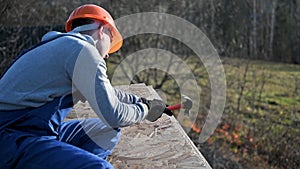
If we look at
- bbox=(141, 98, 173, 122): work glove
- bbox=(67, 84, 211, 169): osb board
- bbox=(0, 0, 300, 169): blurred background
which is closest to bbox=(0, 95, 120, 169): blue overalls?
bbox=(67, 84, 211, 169): osb board

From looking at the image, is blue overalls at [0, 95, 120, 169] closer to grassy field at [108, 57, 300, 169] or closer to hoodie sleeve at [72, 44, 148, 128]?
hoodie sleeve at [72, 44, 148, 128]

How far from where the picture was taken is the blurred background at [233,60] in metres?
5.14

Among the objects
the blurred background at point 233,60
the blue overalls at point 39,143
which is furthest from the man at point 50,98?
the blurred background at point 233,60

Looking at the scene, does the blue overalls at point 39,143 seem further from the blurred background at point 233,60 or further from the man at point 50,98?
the blurred background at point 233,60

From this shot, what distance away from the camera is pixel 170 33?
6695mm

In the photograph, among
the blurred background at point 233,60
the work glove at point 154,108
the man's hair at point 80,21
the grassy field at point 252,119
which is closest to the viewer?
the man's hair at point 80,21

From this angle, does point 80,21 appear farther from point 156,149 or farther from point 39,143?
point 156,149

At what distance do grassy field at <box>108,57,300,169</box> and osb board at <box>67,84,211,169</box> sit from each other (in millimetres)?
2041

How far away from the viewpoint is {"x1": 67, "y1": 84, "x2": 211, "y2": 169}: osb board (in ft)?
7.80

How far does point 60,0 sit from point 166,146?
458 centimetres

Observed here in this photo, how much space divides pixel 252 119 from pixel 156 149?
3.82 meters

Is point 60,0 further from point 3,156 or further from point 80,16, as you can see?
point 3,156

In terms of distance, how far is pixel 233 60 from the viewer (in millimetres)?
7562

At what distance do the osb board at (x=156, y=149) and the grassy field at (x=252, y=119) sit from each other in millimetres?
2041
